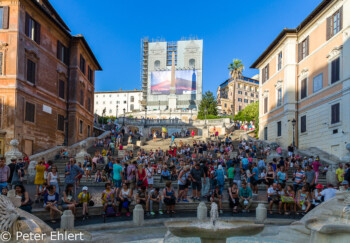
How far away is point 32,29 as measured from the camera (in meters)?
24.4

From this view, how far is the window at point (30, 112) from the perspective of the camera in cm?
2324

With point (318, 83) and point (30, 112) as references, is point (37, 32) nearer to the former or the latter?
point (30, 112)

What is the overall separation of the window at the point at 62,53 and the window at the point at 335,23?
71.5 ft

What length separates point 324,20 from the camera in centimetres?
2525

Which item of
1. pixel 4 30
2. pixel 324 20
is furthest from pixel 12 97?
pixel 324 20

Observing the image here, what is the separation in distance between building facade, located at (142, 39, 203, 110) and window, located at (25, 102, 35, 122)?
61.6 metres

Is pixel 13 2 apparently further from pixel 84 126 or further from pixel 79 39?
pixel 84 126

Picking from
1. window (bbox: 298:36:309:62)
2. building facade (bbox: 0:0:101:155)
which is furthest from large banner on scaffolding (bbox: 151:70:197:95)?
window (bbox: 298:36:309:62)

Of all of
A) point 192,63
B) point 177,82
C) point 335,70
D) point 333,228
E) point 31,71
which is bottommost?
point 333,228

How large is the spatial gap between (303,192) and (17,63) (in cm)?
1932

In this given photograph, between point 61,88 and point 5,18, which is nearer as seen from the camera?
point 5,18

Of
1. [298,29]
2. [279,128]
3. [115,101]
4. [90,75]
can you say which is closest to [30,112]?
[90,75]

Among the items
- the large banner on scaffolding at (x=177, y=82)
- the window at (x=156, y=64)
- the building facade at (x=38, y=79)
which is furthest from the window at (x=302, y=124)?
the window at (x=156, y=64)

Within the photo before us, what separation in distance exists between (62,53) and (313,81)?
2156 centimetres
